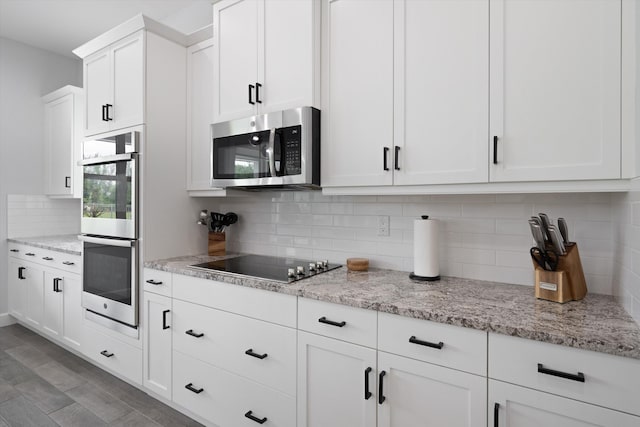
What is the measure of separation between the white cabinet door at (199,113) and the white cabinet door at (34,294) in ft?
6.68

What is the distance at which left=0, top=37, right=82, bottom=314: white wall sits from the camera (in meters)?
3.70

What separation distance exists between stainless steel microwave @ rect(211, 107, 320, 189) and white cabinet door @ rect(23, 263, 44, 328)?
2.37m

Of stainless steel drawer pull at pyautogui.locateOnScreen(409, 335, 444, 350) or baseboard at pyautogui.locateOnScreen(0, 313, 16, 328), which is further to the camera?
baseboard at pyautogui.locateOnScreen(0, 313, 16, 328)

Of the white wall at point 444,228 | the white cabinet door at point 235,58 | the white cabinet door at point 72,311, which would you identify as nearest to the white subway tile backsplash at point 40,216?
the white cabinet door at point 72,311

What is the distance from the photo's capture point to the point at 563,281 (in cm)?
138

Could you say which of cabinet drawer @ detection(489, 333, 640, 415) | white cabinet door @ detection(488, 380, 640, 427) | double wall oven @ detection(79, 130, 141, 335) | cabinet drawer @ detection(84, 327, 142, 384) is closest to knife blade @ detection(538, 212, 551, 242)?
cabinet drawer @ detection(489, 333, 640, 415)

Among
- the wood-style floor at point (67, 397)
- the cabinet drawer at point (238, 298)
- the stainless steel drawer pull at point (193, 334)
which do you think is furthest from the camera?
the wood-style floor at point (67, 397)

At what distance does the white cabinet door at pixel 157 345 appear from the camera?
2.20 metres

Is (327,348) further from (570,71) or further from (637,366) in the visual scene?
(570,71)

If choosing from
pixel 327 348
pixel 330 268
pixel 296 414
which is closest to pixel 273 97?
pixel 330 268

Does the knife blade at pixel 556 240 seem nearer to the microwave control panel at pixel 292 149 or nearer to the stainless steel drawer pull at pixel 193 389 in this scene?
the microwave control panel at pixel 292 149

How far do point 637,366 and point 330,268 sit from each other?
1388 mm

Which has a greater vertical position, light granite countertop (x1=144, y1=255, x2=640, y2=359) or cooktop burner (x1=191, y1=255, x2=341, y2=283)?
cooktop burner (x1=191, y1=255, x2=341, y2=283)

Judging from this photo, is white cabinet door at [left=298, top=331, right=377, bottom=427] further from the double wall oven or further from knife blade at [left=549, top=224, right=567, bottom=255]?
the double wall oven
